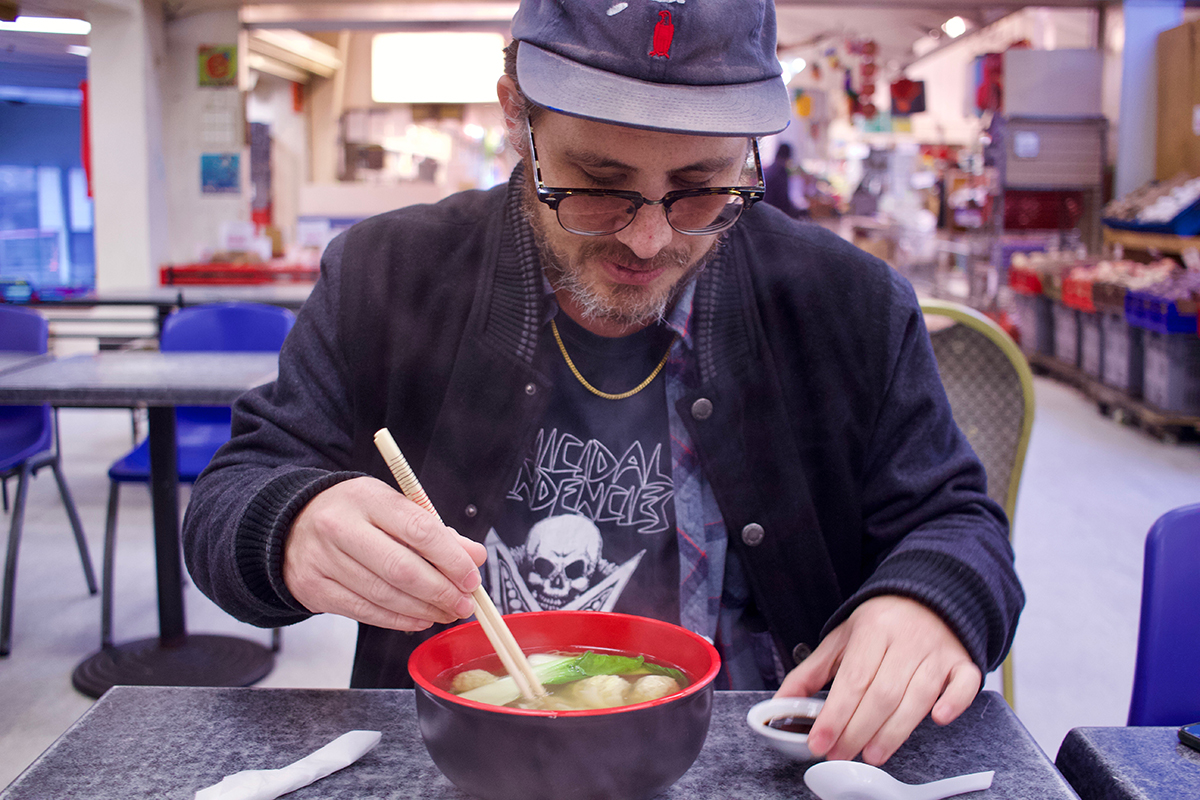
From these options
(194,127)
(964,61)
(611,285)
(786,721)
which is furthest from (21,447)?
(964,61)

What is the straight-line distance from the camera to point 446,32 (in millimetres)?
7227

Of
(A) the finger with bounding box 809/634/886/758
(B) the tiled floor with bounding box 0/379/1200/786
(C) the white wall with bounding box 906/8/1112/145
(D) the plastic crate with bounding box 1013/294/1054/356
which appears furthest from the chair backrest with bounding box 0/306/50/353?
(C) the white wall with bounding box 906/8/1112/145

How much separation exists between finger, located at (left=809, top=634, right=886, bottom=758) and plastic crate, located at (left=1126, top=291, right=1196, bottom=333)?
4815 mm

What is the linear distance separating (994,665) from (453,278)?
780 millimetres

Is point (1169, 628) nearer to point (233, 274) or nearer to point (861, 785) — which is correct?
point (861, 785)

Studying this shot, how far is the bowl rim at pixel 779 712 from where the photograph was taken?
2.46 ft

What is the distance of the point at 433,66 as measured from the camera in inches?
273

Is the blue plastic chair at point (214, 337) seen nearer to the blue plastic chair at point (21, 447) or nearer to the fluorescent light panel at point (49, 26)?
the blue plastic chair at point (21, 447)

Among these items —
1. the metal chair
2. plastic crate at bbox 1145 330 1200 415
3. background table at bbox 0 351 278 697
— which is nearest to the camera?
the metal chair

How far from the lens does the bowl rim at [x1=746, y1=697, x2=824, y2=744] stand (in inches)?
29.6

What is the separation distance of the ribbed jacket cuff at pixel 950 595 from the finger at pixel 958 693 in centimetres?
3

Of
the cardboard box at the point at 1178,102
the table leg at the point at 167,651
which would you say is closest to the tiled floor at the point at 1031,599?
the table leg at the point at 167,651

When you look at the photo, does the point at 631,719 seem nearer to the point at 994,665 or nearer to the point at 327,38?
the point at 994,665

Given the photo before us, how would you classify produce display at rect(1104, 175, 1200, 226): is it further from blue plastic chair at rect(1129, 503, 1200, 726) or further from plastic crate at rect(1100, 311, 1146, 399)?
blue plastic chair at rect(1129, 503, 1200, 726)
